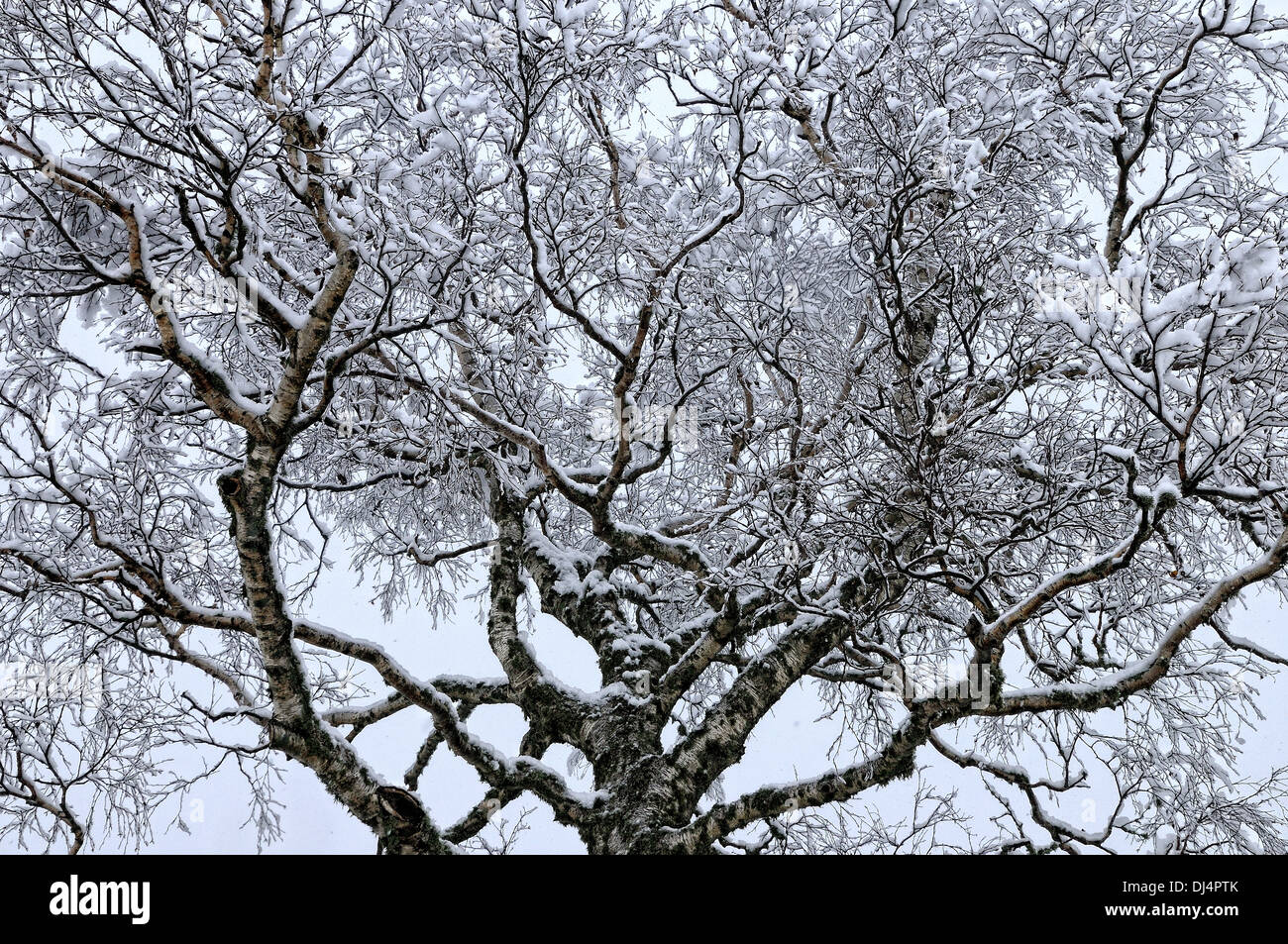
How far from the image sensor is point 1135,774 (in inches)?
274

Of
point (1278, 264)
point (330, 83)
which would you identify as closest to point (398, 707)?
point (330, 83)

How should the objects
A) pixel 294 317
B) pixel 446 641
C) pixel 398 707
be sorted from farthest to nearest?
pixel 446 641 → pixel 398 707 → pixel 294 317

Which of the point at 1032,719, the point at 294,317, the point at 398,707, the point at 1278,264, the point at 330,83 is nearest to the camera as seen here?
the point at 1278,264

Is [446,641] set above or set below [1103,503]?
above

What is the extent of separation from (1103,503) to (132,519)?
208 inches

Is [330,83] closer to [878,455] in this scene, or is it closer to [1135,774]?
[878,455]

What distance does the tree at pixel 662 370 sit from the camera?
14.8 ft

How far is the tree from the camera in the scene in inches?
177

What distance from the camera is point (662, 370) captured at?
24.4 feet
